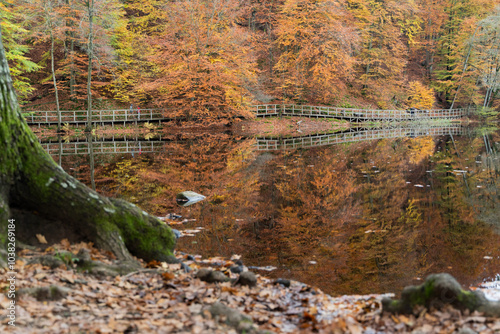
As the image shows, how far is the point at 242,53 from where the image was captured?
99.4 feet

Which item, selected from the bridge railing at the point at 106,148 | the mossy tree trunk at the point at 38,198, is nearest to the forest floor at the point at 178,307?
the mossy tree trunk at the point at 38,198

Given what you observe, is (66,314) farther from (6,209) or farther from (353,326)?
(353,326)

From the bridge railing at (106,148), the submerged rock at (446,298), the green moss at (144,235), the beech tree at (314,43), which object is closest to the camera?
the submerged rock at (446,298)

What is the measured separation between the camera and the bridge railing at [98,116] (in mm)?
29484

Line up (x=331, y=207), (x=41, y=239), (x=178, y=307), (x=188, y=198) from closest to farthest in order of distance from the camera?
1. (x=178, y=307)
2. (x=41, y=239)
3. (x=331, y=207)
4. (x=188, y=198)

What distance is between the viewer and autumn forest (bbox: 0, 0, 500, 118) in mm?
28031

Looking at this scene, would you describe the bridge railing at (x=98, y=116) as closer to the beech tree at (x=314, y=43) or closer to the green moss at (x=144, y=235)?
the beech tree at (x=314, y=43)

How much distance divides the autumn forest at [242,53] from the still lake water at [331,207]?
456 inches

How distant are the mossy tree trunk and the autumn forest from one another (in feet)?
62.6

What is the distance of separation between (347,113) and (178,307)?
34.1 m

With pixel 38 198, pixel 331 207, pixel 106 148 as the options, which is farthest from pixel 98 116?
pixel 38 198

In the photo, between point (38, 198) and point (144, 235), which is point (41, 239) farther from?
point (144, 235)

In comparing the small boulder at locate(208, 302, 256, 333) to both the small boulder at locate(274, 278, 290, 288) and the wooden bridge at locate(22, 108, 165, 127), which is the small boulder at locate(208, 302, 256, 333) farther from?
the wooden bridge at locate(22, 108, 165, 127)

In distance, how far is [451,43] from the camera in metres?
43.9
